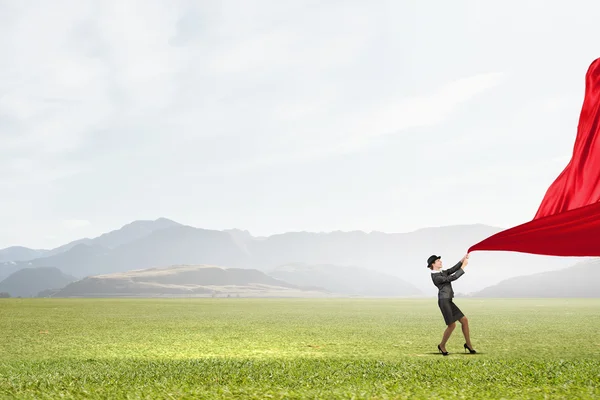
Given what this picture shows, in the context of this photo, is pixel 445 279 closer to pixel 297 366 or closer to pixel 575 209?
pixel 297 366

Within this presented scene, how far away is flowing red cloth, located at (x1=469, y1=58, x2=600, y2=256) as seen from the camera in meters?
6.53

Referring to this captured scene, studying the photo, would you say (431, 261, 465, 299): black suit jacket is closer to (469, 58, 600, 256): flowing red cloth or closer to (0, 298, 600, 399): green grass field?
(0, 298, 600, 399): green grass field

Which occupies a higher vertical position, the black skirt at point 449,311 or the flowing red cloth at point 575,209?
the flowing red cloth at point 575,209

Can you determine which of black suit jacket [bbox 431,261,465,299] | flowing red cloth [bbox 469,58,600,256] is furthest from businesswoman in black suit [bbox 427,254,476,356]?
flowing red cloth [bbox 469,58,600,256]

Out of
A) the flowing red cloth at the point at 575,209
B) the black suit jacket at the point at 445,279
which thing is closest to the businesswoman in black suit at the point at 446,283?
the black suit jacket at the point at 445,279

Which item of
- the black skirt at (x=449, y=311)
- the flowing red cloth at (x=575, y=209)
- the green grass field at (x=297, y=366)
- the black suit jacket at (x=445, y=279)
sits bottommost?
the green grass field at (x=297, y=366)

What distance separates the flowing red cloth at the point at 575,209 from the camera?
257 inches

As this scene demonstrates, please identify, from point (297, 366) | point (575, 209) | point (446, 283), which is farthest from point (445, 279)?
point (575, 209)

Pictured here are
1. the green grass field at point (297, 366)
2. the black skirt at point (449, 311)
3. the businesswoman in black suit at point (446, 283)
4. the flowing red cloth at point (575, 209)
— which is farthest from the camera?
the black skirt at point (449, 311)

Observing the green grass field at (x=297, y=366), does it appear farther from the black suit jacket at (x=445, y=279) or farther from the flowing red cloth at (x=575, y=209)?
the flowing red cloth at (x=575, y=209)

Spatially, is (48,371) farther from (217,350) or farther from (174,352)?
(217,350)

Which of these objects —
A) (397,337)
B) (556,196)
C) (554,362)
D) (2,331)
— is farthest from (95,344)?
(556,196)

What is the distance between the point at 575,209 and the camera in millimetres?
6441

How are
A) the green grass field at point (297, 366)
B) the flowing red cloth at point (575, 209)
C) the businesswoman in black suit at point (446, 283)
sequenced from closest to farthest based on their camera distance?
the flowing red cloth at point (575, 209) → the green grass field at point (297, 366) → the businesswoman in black suit at point (446, 283)
